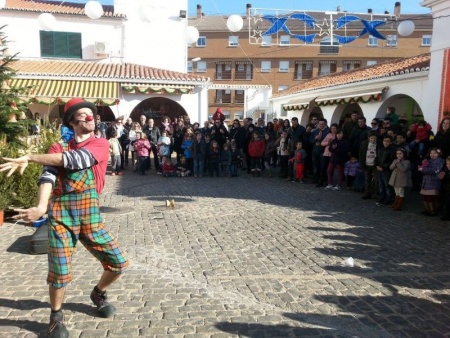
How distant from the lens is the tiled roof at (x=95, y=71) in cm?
1752

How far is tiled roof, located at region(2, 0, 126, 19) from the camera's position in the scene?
65.4 ft

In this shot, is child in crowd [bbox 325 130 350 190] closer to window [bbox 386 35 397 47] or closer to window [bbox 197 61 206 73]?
window [bbox 197 61 206 73]

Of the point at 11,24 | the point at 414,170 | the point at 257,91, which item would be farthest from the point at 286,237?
the point at 257,91

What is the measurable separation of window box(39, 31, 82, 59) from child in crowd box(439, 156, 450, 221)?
719 inches

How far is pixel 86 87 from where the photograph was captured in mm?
17344

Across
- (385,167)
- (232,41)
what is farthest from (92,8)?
(232,41)

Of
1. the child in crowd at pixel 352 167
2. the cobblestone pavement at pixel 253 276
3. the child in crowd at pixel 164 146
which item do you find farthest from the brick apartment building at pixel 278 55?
the cobblestone pavement at pixel 253 276

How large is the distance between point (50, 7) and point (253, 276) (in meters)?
21.3

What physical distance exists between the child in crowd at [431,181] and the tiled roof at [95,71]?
1257 cm

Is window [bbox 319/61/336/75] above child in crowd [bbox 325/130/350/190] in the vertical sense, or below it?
above

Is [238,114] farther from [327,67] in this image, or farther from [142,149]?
[142,149]

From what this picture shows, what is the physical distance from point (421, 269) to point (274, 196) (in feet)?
16.3

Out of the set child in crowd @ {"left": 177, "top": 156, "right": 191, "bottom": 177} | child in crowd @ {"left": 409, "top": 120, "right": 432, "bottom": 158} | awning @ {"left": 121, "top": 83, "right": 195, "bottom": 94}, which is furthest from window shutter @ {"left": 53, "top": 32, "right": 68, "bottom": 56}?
child in crowd @ {"left": 409, "top": 120, "right": 432, "bottom": 158}

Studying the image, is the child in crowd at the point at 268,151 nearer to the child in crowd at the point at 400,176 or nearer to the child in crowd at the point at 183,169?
the child in crowd at the point at 183,169
